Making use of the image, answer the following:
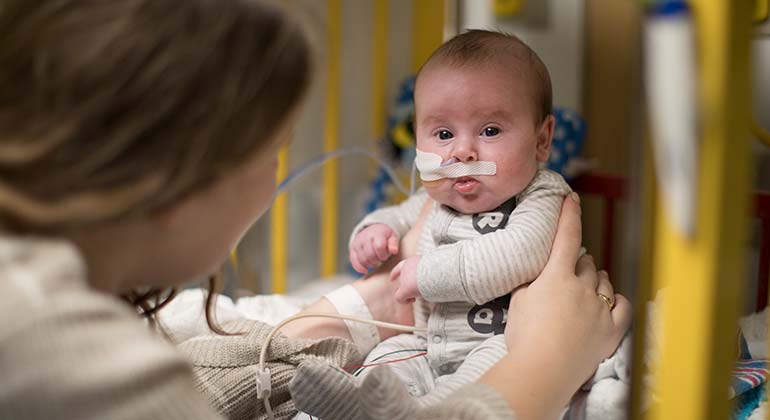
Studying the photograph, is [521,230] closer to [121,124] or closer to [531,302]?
[531,302]

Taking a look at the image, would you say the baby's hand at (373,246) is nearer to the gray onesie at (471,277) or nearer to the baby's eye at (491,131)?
the gray onesie at (471,277)

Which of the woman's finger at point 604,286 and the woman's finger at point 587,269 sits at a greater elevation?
the woman's finger at point 587,269

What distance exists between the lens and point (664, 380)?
0.55 m

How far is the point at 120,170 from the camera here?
0.56m

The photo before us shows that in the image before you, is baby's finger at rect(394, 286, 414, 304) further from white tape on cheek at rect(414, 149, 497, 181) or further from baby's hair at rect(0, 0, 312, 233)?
baby's hair at rect(0, 0, 312, 233)

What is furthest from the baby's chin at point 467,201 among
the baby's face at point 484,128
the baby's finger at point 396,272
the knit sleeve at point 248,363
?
the knit sleeve at point 248,363

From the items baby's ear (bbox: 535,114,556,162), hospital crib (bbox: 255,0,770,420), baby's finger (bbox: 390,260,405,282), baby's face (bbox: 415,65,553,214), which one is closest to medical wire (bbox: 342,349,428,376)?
baby's finger (bbox: 390,260,405,282)

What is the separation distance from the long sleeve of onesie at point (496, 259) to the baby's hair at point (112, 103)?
15.2 inches

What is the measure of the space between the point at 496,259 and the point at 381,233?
257mm

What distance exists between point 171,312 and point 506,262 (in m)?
0.60

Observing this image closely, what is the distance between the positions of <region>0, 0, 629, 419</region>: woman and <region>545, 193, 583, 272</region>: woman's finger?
236 mm

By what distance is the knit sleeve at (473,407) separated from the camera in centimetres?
67

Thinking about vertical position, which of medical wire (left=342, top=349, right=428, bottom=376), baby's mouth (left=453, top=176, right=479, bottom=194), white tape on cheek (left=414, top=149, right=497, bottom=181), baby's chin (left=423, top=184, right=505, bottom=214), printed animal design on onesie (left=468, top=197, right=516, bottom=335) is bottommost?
medical wire (left=342, top=349, right=428, bottom=376)

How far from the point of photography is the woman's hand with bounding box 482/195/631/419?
0.75 metres
